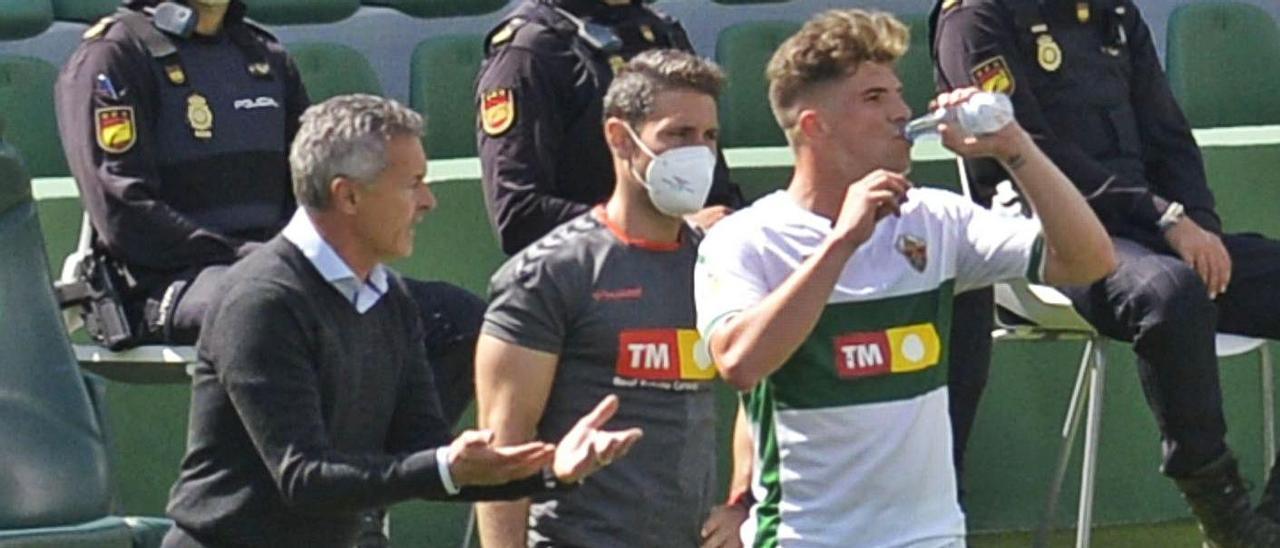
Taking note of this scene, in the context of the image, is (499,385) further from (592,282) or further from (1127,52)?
(1127,52)

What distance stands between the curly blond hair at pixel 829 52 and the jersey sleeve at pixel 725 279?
8.6 inches

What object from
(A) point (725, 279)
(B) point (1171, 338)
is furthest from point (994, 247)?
(B) point (1171, 338)

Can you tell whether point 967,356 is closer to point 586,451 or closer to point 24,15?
point 586,451

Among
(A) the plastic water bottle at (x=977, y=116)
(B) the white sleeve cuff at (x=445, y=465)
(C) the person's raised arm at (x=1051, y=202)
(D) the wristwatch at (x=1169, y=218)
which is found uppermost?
(A) the plastic water bottle at (x=977, y=116)

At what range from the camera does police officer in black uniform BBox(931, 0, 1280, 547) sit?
5824 mm

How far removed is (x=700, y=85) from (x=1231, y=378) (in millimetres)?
2765

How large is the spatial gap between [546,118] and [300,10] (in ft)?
6.36

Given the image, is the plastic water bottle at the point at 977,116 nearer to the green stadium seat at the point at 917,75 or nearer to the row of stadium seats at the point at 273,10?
the green stadium seat at the point at 917,75

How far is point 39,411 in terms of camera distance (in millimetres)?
4895

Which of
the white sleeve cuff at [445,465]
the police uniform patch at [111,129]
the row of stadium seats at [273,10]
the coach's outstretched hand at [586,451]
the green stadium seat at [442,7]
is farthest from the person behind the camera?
the green stadium seat at [442,7]

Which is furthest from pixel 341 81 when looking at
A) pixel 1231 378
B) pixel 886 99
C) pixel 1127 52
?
pixel 886 99

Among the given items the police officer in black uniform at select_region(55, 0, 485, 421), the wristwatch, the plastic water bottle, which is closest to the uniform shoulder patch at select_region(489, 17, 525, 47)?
the police officer in black uniform at select_region(55, 0, 485, 421)

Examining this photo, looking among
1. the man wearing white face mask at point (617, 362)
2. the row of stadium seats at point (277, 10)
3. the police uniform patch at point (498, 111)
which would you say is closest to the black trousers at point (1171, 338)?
the police uniform patch at point (498, 111)

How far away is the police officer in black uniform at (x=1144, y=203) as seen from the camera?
5824mm
